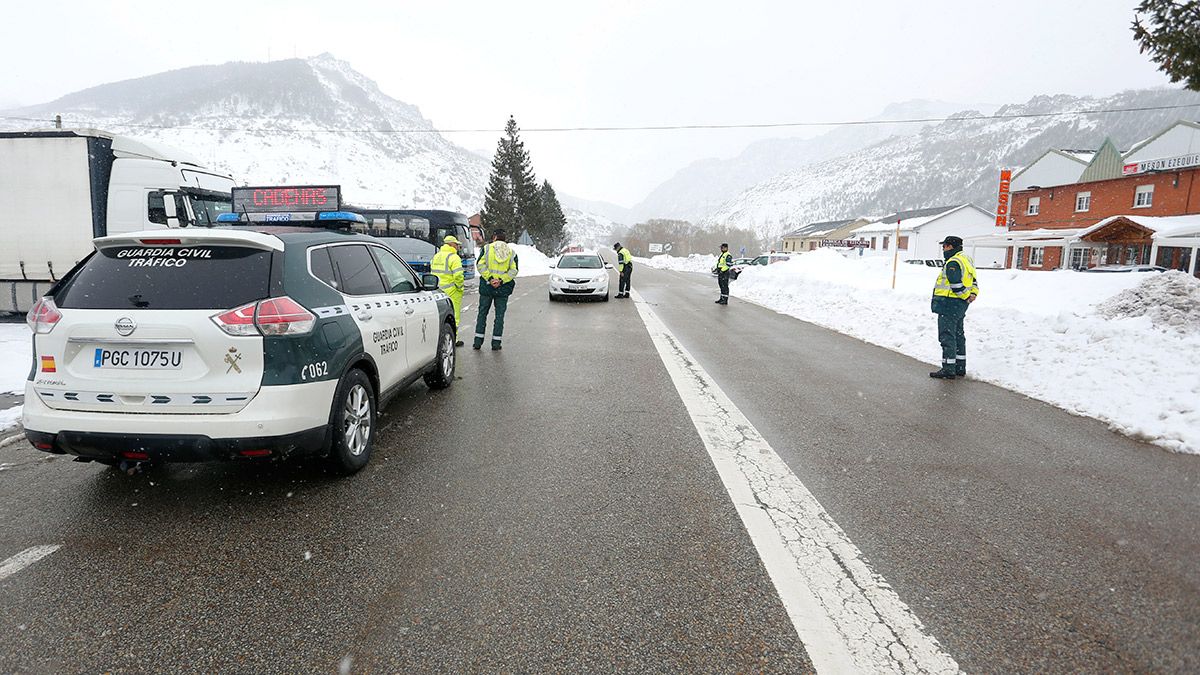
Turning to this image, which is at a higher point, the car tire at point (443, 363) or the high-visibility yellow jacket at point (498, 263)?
the high-visibility yellow jacket at point (498, 263)

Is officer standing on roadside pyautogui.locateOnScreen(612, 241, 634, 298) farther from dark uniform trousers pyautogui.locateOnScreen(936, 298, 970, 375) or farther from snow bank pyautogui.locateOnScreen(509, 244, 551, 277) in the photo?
snow bank pyautogui.locateOnScreen(509, 244, 551, 277)

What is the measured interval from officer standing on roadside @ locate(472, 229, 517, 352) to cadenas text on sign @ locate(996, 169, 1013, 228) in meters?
49.1

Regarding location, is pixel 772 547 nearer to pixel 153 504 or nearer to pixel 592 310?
pixel 153 504

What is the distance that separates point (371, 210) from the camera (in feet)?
86.3

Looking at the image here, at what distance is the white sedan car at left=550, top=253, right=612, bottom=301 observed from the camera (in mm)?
17109

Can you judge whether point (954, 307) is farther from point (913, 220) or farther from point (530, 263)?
point (913, 220)

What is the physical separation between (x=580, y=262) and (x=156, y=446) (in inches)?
608

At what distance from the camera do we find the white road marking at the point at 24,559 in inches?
113

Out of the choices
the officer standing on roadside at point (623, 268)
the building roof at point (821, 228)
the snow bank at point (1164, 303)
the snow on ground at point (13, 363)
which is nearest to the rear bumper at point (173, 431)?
the snow on ground at point (13, 363)

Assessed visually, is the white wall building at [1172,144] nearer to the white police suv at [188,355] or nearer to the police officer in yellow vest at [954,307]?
the police officer in yellow vest at [954,307]

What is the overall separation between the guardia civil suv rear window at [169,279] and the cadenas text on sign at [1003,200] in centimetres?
5372

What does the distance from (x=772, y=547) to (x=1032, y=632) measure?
3.62ft

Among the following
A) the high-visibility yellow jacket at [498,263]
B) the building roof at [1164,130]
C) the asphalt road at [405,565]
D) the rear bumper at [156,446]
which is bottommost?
the asphalt road at [405,565]

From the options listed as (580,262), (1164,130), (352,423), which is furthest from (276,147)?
(352,423)
